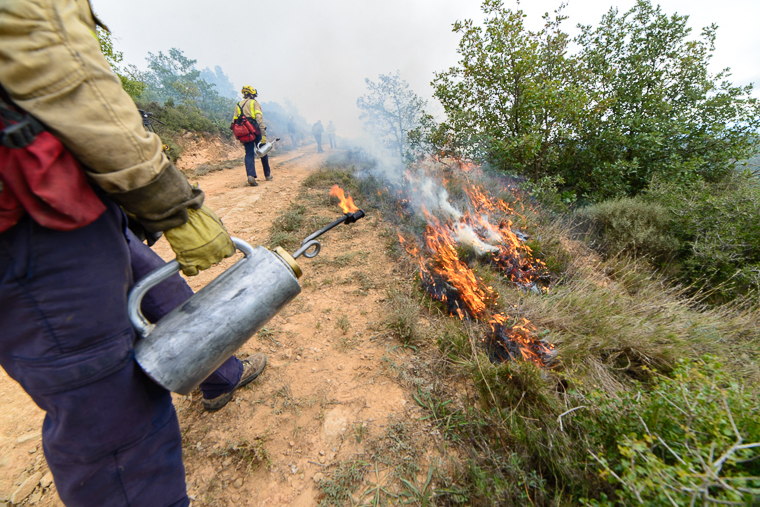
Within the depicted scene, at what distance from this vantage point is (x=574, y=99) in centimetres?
484

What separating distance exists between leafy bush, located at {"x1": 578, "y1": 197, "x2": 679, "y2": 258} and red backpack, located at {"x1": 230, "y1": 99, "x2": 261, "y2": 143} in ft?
23.6

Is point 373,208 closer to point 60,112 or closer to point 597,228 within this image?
point 597,228

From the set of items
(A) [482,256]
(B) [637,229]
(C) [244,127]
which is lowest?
(A) [482,256]

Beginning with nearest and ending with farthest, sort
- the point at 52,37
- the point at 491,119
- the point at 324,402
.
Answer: the point at 52,37, the point at 324,402, the point at 491,119

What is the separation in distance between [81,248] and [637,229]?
19.3 feet

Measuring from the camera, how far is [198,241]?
116 centimetres

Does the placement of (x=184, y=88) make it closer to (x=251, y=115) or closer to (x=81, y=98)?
(x=251, y=115)

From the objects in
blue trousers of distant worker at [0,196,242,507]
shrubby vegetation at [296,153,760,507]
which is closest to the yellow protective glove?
blue trousers of distant worker at [0,196,242,507]

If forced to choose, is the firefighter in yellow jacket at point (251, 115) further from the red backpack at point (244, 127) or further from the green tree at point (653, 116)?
the green tree at point (653, 116)

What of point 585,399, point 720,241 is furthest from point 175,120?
point 720,241

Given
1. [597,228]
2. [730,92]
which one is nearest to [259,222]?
[597,228]

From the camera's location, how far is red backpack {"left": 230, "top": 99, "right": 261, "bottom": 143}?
6.43m

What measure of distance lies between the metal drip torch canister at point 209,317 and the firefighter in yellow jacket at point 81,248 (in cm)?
7

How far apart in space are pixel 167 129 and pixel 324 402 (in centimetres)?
1231
